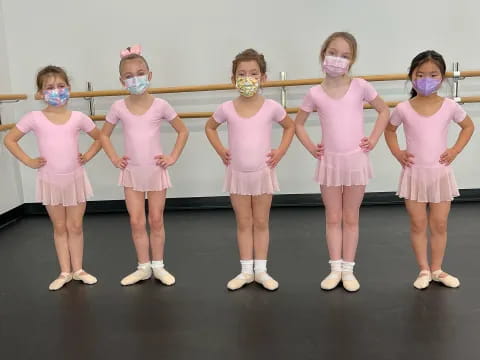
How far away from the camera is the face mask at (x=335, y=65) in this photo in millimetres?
2051

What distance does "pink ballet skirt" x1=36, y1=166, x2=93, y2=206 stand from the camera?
7.64ft

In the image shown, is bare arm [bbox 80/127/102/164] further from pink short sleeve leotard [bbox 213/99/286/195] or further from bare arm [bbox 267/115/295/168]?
bare arm [bbox 267/115/295/168]

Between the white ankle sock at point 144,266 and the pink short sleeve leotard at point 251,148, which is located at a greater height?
the pink short sleeve leotard at point 251,148

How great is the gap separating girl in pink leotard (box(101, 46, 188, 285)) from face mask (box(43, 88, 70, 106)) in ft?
0.76

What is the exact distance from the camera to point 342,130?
2.13m

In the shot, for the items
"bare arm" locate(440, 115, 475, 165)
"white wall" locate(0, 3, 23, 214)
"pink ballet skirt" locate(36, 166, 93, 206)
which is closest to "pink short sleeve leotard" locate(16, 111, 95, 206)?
"pink ballet skirt" locate(36, 166, 93, 206)

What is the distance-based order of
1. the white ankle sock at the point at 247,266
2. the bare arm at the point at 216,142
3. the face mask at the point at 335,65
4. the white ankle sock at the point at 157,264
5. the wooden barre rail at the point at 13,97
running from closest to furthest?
the face mask at the point at 335,65 → the bare arm at the point at 216,142 → the white ankle sock at the point at 247,266 → the white ankle sock at the point at 157,264 → the wooden barre rail at the point at 13,97

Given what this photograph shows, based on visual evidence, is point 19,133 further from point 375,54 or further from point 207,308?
point 375,54

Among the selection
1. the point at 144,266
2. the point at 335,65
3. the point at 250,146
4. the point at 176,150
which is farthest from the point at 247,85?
the point at 144,266

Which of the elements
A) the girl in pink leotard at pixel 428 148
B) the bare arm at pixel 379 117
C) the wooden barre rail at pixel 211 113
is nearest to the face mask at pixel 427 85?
the girl in pink leotard at pixel 428 148

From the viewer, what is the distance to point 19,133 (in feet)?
7.66

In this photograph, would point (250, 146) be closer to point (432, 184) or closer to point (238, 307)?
point (238, 307)

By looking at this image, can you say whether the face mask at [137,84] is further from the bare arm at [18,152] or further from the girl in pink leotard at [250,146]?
the bare arm at [18,152]

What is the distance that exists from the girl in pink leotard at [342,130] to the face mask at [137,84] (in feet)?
2.48
